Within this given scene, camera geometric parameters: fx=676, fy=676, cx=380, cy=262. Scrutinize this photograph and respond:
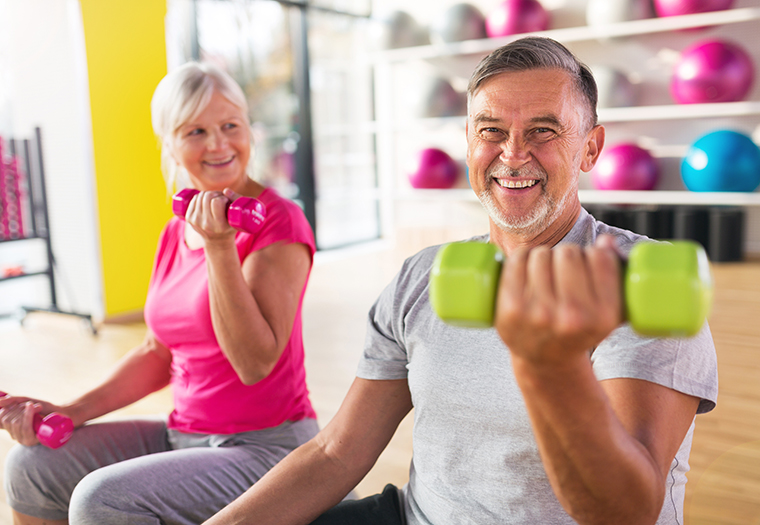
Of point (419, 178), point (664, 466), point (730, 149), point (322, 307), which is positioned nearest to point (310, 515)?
point (664, 466)

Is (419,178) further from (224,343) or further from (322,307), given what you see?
(224,343)

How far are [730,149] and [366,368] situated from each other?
4137 millimetres

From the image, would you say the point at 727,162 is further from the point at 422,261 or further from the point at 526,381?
the point at 526,381

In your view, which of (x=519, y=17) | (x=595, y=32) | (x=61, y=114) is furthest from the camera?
(x=519, y=17)

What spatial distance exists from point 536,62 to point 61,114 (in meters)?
3.46

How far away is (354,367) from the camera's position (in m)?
2.74

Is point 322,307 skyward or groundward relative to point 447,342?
groundward

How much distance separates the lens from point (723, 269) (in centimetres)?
452

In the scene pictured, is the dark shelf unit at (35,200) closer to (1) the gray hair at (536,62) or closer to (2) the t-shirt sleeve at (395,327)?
(2) the t-shirt sleeve at (395,327)

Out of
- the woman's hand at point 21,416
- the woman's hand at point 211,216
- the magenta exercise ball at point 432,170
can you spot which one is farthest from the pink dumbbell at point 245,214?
the magenta exercise ball at point 432,170

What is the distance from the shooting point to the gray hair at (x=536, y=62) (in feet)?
2.78

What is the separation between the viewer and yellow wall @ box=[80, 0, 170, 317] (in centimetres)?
362

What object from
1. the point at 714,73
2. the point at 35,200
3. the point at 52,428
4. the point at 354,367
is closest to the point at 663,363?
the point at 52,428

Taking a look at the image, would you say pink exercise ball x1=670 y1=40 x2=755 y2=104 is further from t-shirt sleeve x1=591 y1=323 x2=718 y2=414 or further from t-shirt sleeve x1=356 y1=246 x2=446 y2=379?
t-shirt sleeve x1=591 y1=323 x2=718 y2=414
